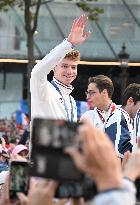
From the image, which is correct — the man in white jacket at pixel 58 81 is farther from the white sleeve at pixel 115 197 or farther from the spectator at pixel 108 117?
the white sleeve at pixel 115 197

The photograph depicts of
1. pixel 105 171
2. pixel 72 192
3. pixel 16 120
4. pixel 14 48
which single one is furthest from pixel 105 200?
pixel 14 48

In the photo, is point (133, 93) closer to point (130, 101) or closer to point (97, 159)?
point (130, 101)

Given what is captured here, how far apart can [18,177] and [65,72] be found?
7.13 feet

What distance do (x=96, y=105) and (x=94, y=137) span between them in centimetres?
456

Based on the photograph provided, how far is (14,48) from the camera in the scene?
95.4ft

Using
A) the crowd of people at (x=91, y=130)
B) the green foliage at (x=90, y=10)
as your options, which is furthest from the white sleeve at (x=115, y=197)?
the green foliage at (x=90, y=10)

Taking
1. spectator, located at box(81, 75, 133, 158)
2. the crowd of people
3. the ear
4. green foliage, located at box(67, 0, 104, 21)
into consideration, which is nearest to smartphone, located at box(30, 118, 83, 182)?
the crowd of people

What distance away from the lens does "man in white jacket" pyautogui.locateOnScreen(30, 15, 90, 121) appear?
17.8 feet

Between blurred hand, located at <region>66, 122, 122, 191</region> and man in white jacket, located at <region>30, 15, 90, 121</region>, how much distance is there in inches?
99.2

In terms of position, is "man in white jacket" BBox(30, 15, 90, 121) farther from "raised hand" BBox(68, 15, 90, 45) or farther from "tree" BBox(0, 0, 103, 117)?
"tree" BBox(0, 0, 103, 117)

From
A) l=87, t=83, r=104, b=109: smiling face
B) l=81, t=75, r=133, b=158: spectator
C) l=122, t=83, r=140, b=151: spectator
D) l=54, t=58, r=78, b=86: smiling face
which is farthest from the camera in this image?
l=122, t=83, r=140, b=151: spectator

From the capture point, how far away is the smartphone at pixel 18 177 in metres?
3.95

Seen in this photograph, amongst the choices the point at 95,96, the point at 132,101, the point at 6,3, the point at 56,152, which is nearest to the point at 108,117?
the point at 95,96

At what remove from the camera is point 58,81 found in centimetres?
603
